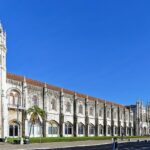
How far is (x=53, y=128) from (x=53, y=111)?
10.7 ft

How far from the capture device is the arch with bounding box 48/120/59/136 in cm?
7853

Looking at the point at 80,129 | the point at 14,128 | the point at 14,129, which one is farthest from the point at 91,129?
the point at 14,128

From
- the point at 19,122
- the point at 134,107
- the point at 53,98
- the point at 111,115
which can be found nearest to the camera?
the point at 19,122

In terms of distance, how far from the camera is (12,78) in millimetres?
68938

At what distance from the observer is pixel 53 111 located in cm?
7962

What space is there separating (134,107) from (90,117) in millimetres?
38808

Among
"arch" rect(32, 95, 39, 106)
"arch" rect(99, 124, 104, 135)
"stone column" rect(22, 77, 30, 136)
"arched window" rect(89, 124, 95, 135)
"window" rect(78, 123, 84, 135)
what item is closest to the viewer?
"stone column" rect(22, 77, 30, 136)

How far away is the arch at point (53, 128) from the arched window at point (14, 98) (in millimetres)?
11456

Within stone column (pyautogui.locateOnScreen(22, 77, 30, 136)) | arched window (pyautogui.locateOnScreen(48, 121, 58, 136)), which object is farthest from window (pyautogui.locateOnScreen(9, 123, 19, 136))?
arched window (pyautogui.locateOnScreen(48, 121, 58, 136))

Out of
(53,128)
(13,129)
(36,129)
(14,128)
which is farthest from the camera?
(53,128)

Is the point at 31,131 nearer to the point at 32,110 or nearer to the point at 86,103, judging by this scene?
the point at 32,110

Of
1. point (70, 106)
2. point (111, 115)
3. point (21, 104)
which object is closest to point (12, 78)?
point (21, 104)

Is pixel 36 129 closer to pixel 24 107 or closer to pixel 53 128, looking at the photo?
pixel 53 128

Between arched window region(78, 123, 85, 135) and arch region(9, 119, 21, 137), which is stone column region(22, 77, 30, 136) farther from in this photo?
arched window region(78, 123, 85, 135)
